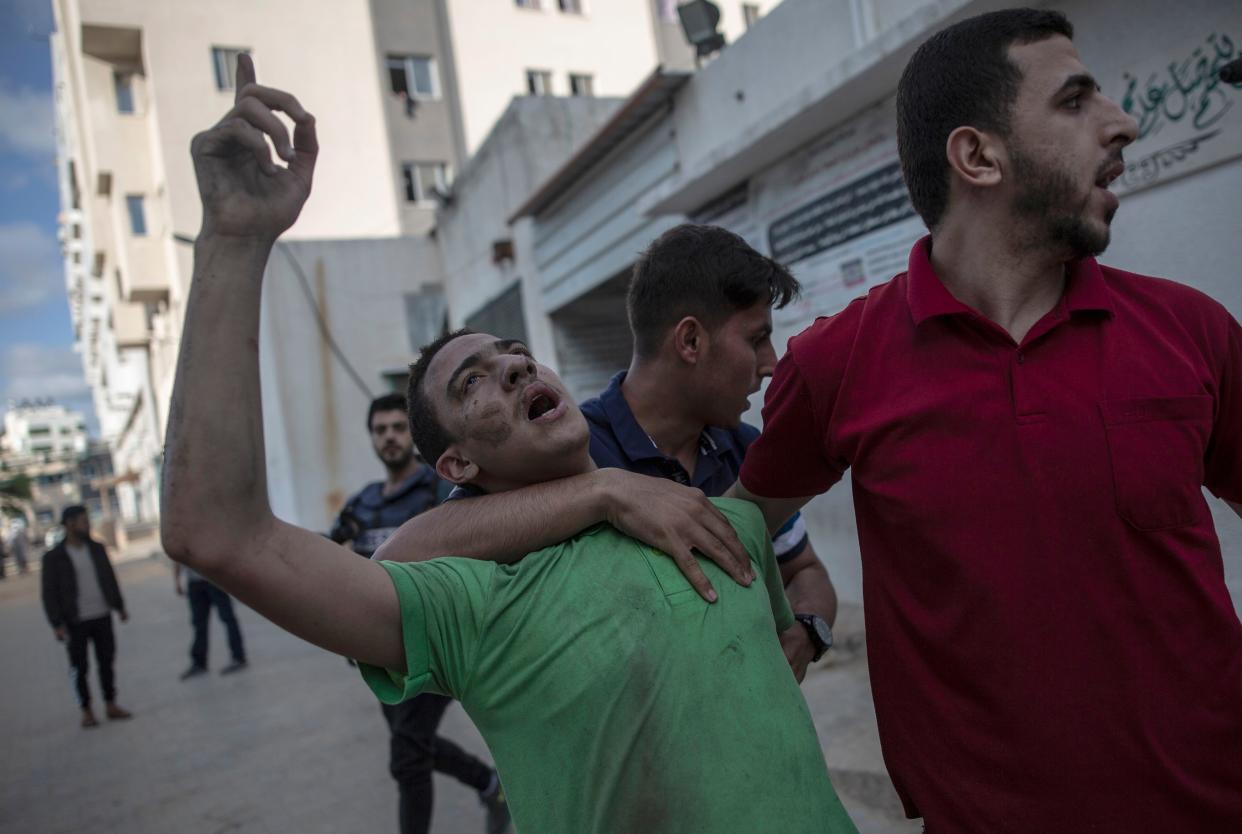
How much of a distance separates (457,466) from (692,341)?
745 mm

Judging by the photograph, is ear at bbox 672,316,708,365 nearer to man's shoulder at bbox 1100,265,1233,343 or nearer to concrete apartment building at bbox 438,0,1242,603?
man's shoulder at bbox 1100,265,1233,343

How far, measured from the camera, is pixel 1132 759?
48.3 inches

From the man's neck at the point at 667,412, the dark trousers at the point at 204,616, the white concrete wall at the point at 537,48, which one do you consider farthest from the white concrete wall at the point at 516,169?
the white concrete wall at the point at 537,48

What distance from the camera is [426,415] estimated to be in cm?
174

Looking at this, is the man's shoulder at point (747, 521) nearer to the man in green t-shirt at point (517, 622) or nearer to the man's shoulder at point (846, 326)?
the man in green t-shirt at point (517, 622)

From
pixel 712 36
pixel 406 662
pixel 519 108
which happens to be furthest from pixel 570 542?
pixel 519 108

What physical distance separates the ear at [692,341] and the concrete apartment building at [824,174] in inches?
98.9

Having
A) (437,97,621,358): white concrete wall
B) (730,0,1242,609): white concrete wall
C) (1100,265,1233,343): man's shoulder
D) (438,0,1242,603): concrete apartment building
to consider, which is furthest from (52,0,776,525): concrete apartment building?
(1100,265,1233,343): man's shoulder

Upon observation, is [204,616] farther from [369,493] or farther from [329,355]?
[329,355]

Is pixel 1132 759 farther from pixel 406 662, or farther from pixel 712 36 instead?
pixel 712 36

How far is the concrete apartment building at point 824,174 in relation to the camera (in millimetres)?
3572

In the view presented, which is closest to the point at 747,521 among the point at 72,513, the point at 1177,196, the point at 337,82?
the point at 1177,196

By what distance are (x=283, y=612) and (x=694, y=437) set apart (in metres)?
1.24

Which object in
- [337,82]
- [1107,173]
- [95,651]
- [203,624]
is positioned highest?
[337,82]
